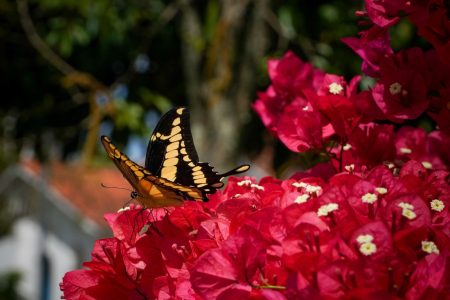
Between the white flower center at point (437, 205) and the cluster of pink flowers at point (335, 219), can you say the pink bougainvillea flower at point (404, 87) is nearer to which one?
the cluster of pink flowers at point (335, 219)

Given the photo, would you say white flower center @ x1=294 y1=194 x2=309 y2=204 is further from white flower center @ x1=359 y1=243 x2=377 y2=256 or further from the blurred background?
the blurred background

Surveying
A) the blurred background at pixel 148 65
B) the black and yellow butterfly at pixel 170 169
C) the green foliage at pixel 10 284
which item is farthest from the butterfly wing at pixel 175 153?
the green foliage at pixel 10 284

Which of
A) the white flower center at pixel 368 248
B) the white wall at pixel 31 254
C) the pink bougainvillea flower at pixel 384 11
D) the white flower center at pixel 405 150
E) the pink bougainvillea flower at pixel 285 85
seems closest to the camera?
the white flower center at pixel 368 248

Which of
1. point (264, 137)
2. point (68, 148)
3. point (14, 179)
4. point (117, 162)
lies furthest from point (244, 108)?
point (14, 179)

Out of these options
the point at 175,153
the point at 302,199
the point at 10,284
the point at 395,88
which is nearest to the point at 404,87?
the point at 395,88

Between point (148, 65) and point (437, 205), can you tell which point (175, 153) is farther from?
point (148, 65)

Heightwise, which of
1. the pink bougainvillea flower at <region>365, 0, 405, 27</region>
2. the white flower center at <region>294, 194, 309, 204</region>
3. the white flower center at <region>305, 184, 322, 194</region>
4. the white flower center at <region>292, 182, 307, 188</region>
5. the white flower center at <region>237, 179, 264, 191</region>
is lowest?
the white flower center at <region>294, 194, 309, 204</region>

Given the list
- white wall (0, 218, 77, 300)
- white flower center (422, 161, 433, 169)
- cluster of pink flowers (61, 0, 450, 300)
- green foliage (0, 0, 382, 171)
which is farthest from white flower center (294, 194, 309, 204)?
white wall (0, 218, 77, 300)

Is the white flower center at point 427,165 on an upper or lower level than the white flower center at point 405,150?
lower
